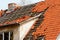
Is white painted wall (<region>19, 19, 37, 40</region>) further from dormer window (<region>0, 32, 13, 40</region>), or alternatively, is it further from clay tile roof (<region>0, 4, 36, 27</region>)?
dormer window (<region>0, 32, 13, 40</region>)

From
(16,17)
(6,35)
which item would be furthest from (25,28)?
(16,17)

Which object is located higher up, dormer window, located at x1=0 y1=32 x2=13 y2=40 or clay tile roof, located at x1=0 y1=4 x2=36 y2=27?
clay tile roof, located at x1=0 y1=4 x2=36 y2=27

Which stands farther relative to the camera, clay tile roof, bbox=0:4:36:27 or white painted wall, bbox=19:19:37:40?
clay tile roof, bbox=0:4:36:27

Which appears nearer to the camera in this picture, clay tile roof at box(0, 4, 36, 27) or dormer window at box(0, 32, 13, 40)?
dormer window at box(0, 32, 13, 40)

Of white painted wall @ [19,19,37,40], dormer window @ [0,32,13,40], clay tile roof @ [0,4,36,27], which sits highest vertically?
clay tile roof @ [0,4,36,27]

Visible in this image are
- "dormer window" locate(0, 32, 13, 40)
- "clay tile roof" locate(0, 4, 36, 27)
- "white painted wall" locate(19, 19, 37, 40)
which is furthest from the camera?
"clay tile roof" locate(0, 4, 36, 27)

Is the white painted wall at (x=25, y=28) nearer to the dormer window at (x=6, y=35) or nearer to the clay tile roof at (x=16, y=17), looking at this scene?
the clay tile roof at (x=16, y=17)

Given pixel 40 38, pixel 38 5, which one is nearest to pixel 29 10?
pixel 38 5

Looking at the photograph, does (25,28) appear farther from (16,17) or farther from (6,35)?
(16,17)

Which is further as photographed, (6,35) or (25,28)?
(6,35)

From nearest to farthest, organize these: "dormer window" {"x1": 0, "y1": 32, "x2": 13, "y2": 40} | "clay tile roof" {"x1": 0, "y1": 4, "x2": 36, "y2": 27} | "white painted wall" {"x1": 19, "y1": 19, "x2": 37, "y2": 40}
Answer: "white painted wall" {"x1": 19, "y1": 19, "x2": 37, "y2": 40}, "dormer window" {"x1": 0, "y1": 32, "x2": 13, "y2": 40}, "clay tile roof" {"x1": 0, "y1": 4, "x2": 36, "y2": 27}

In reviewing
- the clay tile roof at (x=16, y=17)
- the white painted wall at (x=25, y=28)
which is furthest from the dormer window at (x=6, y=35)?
the white painted wall at (x=25, y=28)

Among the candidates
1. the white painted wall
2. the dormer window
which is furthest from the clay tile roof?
the dormer window

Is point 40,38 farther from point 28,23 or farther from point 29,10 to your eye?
point 29,10
